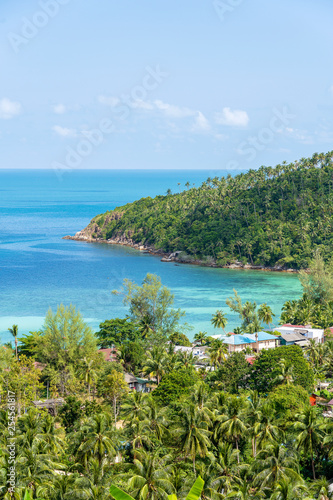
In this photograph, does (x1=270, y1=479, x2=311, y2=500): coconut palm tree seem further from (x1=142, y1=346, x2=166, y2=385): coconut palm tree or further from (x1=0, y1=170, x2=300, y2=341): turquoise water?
(x1=0, y1=170, x2=300, y2=341): turquoise water

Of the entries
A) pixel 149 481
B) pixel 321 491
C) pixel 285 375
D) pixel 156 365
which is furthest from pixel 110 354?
pixel 321 491

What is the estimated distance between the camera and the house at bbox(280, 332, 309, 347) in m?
49.2

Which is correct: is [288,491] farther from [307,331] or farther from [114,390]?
[307,331]

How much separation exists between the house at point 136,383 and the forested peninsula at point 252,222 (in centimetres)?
6162

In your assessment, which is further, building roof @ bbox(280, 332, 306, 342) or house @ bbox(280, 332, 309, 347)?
building roof @ bbox(280, 332, 306, 342)

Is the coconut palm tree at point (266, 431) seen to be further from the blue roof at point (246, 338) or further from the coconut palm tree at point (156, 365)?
the blue roof at point (246, 338)

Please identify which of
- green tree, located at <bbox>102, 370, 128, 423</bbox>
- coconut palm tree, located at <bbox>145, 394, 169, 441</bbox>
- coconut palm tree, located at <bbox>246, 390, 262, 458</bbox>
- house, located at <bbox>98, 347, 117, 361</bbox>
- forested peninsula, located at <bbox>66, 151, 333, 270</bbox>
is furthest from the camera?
forested peninsula, located at <bbox>66, 151, 333, 270</bbox>

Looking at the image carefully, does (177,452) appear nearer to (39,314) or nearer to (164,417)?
(164,417)

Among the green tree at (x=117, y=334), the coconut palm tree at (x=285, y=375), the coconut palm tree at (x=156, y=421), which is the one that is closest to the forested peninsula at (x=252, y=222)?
the green tree at (x=117, y=334)

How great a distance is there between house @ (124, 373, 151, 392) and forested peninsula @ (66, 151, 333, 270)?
6162cm

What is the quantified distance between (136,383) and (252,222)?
76984mm

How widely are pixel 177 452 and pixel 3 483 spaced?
1058 cm

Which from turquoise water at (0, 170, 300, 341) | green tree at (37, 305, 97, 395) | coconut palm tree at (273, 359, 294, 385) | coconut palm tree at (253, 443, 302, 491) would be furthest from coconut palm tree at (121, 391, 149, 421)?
turquoise water at (0, 170, 300, 341)

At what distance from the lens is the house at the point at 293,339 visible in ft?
162
